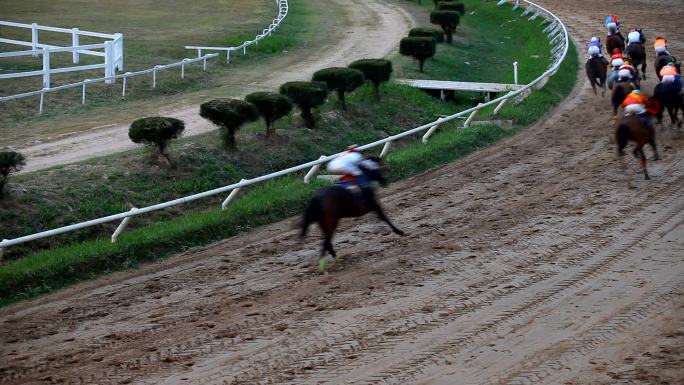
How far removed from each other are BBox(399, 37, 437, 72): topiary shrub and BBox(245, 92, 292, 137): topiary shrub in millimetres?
8587

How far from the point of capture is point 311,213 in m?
11.3

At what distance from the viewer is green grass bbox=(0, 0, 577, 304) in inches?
472

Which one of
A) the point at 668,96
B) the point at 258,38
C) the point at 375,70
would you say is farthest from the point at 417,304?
the point at 258,38

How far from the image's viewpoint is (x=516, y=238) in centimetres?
1274

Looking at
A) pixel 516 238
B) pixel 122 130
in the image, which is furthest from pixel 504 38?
pixel 516 238

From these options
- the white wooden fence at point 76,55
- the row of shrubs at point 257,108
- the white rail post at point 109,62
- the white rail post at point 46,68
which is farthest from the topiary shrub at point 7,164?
the white rail post at point 109,62

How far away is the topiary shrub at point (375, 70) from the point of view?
21.2 m

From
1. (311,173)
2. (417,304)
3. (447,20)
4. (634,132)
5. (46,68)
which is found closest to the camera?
(417,304)

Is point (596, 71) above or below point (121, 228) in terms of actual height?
above

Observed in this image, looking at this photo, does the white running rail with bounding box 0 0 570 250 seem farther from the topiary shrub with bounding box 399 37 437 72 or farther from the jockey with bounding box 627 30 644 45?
the topiary shrub with bounding box 399 37 437 72

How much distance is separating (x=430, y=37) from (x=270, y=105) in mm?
10441

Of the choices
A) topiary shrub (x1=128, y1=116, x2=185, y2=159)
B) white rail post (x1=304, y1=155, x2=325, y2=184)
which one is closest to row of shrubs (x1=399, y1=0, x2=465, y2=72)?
white rail post (x1=304, y1=155, x2=325, y2=184)

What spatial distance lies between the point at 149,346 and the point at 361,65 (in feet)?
42.2

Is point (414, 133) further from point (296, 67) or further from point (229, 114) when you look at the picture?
point (296, 67)
